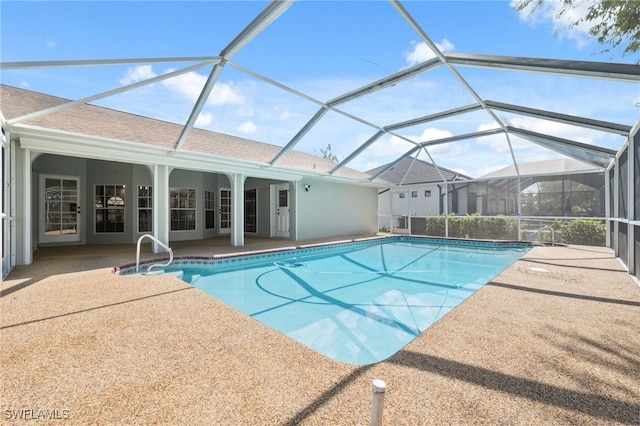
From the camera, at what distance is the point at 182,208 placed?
37.2ft

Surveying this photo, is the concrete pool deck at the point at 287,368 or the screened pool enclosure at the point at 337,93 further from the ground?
the screened pool enclosure at the point at 337,93

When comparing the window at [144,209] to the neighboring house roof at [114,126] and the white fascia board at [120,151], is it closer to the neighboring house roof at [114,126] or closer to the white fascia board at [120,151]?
the neighboring house roof at [114,126]

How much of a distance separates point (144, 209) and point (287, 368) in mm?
10282

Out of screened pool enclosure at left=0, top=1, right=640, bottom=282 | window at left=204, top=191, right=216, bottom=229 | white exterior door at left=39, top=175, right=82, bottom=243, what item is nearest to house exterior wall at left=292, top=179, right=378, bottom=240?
screened pool enclosure at left=0, top=1, right=640, bottom=282

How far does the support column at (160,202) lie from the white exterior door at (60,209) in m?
3.82

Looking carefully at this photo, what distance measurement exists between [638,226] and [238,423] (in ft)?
21.3

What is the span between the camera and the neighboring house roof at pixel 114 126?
6.15 m

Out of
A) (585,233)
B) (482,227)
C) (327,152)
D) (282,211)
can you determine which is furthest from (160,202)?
(327,152)

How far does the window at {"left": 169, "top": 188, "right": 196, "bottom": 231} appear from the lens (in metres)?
11.1

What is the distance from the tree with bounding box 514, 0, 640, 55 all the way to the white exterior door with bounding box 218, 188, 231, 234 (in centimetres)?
1124

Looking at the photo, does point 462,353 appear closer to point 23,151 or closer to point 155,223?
point 155,223

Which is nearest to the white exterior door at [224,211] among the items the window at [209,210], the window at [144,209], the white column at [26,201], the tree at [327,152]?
the window at [209,210]

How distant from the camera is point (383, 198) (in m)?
21.8

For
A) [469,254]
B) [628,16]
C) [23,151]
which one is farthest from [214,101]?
[469,254]
